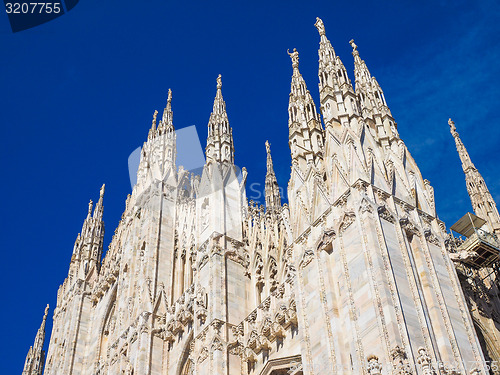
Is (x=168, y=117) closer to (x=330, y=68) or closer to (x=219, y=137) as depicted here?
(x=219, y=137)

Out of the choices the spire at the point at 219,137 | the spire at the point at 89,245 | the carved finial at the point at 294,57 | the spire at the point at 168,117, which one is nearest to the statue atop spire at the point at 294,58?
the carved finial at the point at 294,57

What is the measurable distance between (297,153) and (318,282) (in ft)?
19.2

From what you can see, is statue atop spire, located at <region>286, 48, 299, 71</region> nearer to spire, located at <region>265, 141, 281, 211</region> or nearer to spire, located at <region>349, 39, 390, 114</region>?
spire, located at <region>349, 39, 390, 114</region>

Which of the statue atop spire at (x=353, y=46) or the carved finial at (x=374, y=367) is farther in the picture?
the statue atop spire at (x=353, y=46)

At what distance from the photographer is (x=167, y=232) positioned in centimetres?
3328

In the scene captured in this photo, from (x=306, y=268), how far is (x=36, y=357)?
32.4 m

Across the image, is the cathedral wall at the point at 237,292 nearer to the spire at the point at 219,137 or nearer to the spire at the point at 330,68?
the spire at the point at 219,137

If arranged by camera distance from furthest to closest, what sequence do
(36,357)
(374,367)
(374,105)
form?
1. (36,357)
2. (374,105)
3. (374,367)

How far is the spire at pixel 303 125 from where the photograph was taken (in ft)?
74.2

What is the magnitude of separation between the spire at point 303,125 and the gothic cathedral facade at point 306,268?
61mm

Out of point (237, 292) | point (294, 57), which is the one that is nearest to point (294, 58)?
point (294, 57)

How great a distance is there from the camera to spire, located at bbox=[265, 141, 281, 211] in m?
36.2

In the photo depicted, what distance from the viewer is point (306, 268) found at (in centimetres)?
1897

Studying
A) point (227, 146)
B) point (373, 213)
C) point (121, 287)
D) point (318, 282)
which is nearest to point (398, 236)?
point (373, 213)
